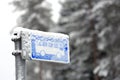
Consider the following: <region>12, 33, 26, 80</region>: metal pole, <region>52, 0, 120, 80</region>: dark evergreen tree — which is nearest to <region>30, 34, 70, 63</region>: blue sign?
<region>12, 33, 26, 80</region>: metal pole

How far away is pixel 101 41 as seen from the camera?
19.6 meters

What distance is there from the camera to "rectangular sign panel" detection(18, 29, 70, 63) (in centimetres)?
285

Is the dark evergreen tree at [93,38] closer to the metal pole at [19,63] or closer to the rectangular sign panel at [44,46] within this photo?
the rectangular sign panel at [44,46]

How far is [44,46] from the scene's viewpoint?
2994 millimetres

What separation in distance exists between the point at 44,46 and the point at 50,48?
0.06 m

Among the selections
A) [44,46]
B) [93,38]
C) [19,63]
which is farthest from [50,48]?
[93,38]

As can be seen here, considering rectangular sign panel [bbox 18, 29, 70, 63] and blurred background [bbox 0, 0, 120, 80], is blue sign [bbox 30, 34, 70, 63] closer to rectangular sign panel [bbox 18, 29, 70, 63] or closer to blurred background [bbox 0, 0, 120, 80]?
rectangular sign panel [bbox 18, 29, 70, 63]

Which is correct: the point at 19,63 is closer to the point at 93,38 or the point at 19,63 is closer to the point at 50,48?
the point at 50,48

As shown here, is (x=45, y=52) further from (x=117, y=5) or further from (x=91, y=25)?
(x=91, y=25)

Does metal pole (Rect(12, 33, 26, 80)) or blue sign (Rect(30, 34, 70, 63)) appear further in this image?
blue sign (Rect(30, 34, 70, 63))

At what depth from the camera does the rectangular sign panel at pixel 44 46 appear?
9.34 feet

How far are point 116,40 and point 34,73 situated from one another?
10.9 meters

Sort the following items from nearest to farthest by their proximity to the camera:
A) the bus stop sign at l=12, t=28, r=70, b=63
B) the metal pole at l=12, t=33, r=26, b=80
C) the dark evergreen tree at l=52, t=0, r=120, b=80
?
Answer: the metal pole at l=12, t=33, r=26, b=80 → the bus stop sign at l=12, t=28, r=70, b=63 → the dark evergreen tree at l=52, t=0, r=120, b=80

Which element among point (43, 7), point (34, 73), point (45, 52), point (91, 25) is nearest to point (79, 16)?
point (91, 25)
